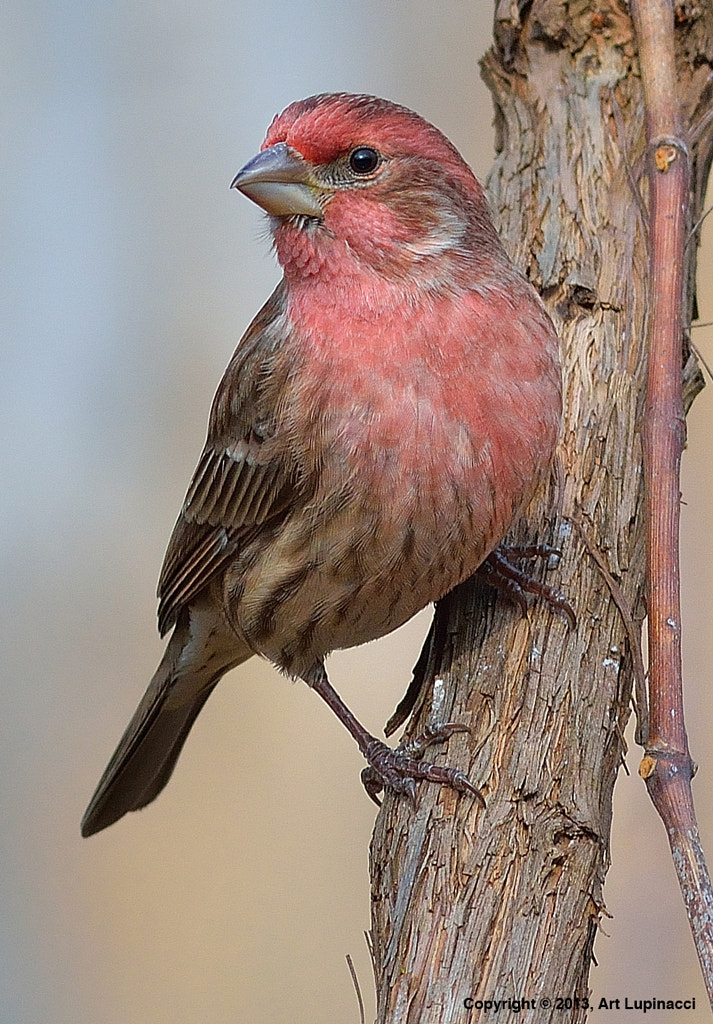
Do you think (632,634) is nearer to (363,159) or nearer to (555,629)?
(555,629)

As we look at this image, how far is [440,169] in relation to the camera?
11.1 feet

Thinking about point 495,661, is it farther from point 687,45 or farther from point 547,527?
point 687,45

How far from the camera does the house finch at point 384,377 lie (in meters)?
3.19

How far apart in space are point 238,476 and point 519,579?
86 cm

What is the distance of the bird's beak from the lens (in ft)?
10.4

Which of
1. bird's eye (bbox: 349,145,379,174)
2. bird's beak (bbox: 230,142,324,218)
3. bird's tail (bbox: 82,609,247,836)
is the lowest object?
bird's tail (bbox: 82,609,247,836)

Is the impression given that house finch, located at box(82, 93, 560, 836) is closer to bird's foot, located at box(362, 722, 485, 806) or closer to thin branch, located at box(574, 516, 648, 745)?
bird's foot, located at box(362, 722, 485, 806)

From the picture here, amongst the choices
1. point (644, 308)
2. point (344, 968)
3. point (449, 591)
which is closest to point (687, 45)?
point (644, 308)

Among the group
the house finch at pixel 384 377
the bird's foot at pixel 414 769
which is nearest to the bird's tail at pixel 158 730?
the house finch at pixel 384 377

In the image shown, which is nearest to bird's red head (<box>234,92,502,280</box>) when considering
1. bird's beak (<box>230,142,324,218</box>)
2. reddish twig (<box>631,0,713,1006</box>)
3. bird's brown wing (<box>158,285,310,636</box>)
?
bird's beak (<box>230,142,324,218</box>)

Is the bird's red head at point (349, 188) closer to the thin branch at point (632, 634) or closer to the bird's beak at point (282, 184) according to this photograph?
the bird's beak at point (282, 184)

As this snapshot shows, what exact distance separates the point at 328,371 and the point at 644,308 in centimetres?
112

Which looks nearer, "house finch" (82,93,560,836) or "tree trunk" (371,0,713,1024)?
"tree trunk" (371,0,713,1024)

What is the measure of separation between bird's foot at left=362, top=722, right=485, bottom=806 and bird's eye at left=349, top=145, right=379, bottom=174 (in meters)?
1.44
